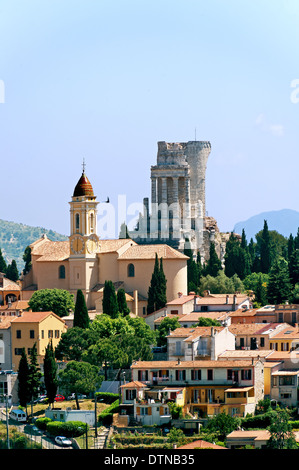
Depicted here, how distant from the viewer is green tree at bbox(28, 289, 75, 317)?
8012 centimetres

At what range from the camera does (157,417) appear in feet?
198

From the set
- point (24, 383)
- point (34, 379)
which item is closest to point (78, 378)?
point (34, 379)

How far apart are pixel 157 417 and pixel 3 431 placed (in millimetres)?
6464

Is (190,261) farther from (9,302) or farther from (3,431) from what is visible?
(3,431)

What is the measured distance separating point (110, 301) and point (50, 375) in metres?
13.7

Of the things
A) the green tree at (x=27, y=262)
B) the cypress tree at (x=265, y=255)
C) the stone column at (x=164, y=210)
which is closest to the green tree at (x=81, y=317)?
the green tree at (x=27, y=262)

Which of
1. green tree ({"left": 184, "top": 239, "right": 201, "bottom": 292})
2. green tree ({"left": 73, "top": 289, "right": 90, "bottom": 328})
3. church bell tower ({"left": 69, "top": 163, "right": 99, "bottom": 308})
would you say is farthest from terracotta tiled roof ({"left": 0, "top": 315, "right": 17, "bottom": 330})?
green tree ({"left": 184, "top": 239, "right": 201, "bottom": 292})

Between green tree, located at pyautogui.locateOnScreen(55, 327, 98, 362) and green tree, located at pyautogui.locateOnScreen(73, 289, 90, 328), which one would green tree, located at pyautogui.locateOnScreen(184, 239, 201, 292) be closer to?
green tree, located at pyautogui.locateOnScreen(73, 289, 90, 328)

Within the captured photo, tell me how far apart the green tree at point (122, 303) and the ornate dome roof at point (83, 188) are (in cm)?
904

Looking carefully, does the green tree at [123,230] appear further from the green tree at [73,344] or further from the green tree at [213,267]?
the green tree at [73,344]

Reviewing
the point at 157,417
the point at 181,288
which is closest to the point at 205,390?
the point at 157,417

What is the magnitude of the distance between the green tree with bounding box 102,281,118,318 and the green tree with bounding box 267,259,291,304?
8.87 m

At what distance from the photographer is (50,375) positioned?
2534 inches
